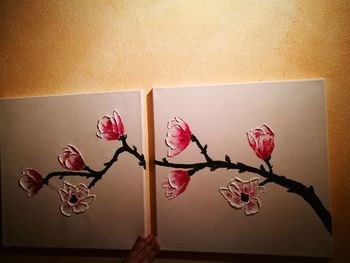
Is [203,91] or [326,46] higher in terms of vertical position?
[326,46]

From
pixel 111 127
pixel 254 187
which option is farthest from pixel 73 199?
pixel 254 187

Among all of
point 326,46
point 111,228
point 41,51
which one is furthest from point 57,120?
point 326,46

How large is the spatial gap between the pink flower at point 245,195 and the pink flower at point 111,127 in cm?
51

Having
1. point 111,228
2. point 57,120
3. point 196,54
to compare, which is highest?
point 196,54

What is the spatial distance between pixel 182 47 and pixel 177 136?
37 centimetres

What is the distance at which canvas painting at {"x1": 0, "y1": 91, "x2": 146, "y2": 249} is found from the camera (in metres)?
0.89

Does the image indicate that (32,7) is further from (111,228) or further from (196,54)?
(111,228)

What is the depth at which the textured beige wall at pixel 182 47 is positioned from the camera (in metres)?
0.83

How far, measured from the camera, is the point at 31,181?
3.12 ft

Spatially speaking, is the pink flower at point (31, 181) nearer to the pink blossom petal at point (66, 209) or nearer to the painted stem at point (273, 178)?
the pink blossom petal at point (66, 209)

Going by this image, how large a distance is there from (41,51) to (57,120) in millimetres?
340

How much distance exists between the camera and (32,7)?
3.23ft

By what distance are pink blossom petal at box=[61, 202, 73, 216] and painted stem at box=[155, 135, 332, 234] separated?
504 millimetres

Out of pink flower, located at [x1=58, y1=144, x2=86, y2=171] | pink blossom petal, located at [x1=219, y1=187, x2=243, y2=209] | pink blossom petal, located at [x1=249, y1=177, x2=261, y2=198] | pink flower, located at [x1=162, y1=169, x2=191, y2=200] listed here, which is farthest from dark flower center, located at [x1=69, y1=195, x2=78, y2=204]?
pink blossom petal, located at [x1=249, y1=177, x2=261, y2=198]
